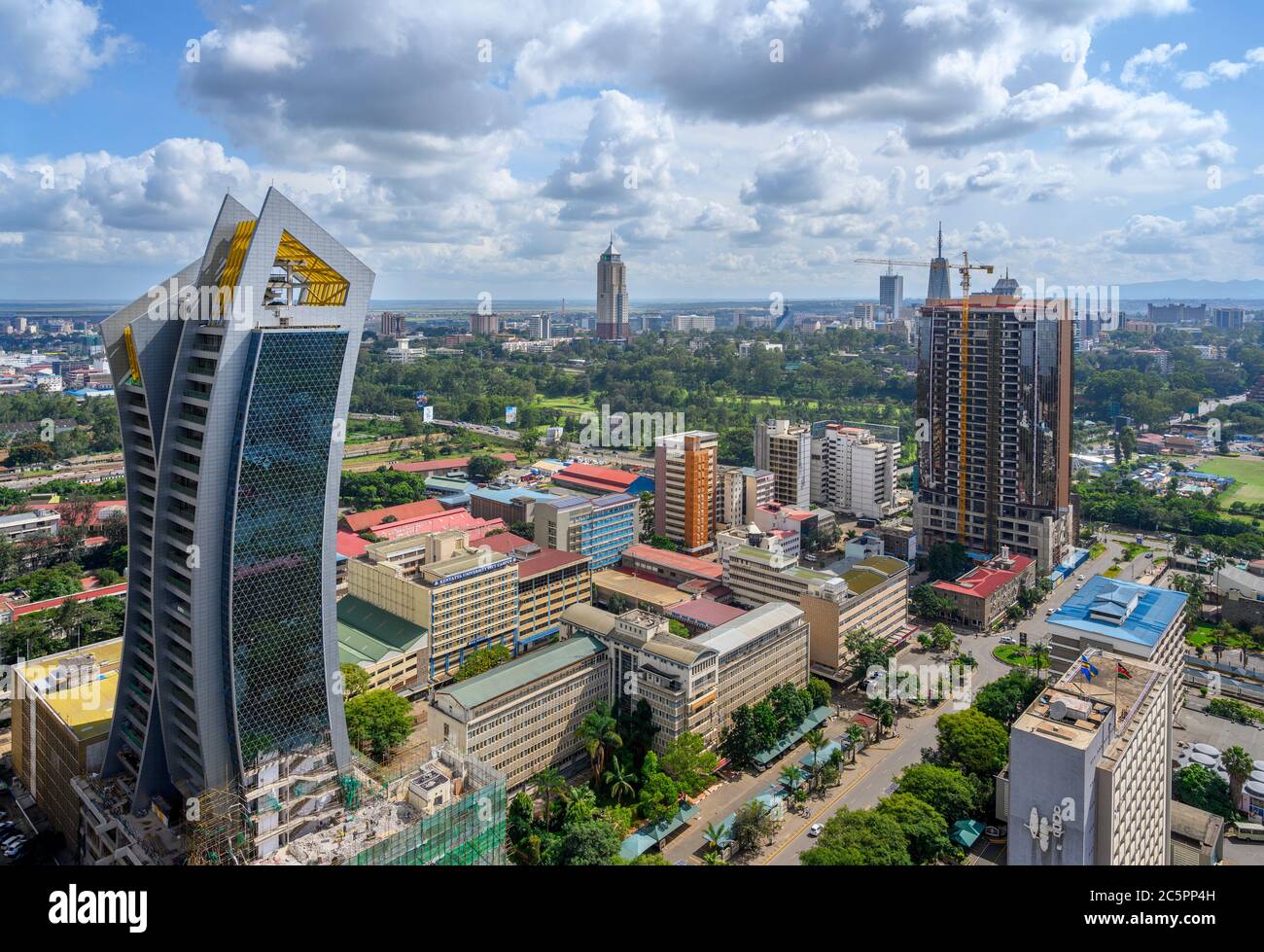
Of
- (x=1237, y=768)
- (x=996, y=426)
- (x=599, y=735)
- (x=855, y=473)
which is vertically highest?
(x=996, y=426)

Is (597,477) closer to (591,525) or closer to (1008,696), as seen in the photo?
(591,525)

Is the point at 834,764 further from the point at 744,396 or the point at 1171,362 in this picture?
the point at 1171,362

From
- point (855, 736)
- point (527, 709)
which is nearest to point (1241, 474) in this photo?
point (855, 736)

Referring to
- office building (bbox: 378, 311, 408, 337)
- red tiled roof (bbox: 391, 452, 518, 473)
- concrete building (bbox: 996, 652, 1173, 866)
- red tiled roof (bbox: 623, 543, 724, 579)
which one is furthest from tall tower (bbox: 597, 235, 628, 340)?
concrete building (bbox: 996, 652, 1173, 866)

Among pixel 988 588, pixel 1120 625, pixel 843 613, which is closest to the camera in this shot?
pixel 1120 625

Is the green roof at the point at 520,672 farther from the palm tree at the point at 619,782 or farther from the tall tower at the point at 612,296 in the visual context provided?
the tall tower at the point at 612,296

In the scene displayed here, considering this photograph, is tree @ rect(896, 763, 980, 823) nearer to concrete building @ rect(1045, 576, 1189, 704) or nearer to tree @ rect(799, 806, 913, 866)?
tree @ rect(799, 806, 913, 866)

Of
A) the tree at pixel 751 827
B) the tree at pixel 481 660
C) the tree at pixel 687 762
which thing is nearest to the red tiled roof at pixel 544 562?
the tree at pixel 481 660
